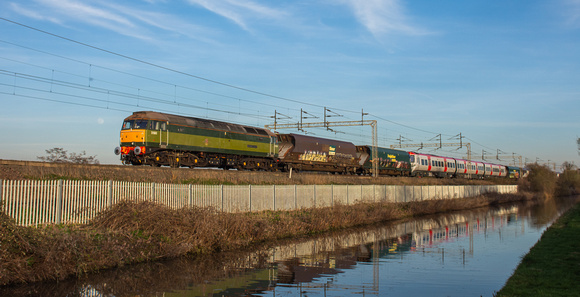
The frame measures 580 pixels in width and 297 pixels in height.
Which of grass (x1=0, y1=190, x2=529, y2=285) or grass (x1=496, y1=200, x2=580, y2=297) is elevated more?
grass (x1=0, y1=190, x2=529, y2=285)

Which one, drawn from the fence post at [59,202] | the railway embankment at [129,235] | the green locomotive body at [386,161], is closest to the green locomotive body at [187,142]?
the railway embankment at [129,235]

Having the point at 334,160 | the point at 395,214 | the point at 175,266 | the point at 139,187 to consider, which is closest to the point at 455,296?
the point at 175,266

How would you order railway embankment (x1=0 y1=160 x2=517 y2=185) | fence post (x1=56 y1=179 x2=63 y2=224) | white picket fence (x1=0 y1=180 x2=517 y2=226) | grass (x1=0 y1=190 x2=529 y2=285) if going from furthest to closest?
railway embankment (x1=0 y1=160 x2=517 y2=185)
fence post (x1=56 y1=179 x2=63 y2=224)
white picket fence (x1=0 y1=180 x2=517 y2=226)
grass (x1=0 y1=190 x2=529 y2=285)

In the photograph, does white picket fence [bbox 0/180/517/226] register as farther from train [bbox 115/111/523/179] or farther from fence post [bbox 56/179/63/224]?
train [bbox 115/111/523/179]

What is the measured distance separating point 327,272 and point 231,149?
21.8 m

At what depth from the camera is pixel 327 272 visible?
12.4 m

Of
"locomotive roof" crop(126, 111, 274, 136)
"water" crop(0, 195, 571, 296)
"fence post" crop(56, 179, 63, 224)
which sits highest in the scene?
"locomotive roof" crop(126, 111, 274, 136)

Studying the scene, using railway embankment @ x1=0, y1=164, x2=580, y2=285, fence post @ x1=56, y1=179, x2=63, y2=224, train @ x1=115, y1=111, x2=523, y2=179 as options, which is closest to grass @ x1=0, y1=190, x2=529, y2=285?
railway embankment @ x1=0, y1=164, x2=580, y2=285

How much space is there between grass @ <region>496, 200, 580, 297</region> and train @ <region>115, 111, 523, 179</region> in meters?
20.3

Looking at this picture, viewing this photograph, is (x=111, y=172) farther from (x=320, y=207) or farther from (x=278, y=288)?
(x=278, y=288)

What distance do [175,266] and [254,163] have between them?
23329 mm

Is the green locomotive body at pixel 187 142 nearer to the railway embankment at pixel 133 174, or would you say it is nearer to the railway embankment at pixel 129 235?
the railway embankment at pixel 133 174

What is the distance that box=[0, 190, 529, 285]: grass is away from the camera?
33.7 ft

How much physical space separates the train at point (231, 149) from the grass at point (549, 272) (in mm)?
20334
